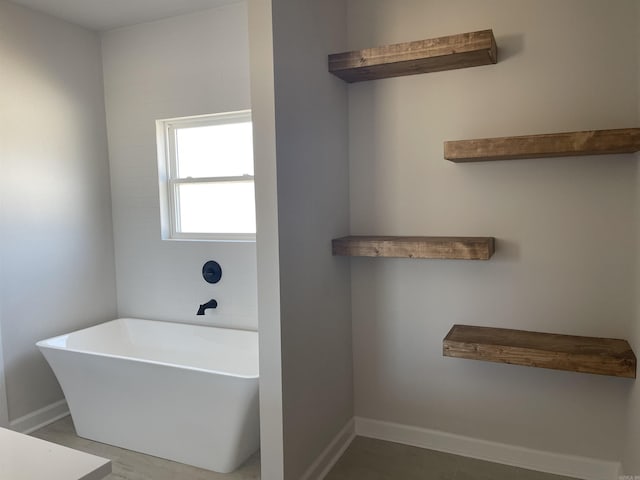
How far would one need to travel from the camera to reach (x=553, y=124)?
231 centimetres

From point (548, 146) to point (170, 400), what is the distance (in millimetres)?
2167

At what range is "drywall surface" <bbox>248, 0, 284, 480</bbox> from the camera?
78.6 inches

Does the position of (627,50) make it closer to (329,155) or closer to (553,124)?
(553,124)

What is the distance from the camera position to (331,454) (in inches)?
101

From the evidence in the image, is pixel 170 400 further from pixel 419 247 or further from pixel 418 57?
pixel 418 57

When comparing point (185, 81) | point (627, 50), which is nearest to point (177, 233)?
point (185, 81)

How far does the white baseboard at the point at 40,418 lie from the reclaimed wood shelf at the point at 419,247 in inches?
85.4

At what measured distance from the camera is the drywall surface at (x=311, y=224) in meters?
2.09

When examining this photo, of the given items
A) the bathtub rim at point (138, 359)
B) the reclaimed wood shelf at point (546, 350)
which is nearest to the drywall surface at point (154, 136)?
the bathtub rim at point (138, 359)

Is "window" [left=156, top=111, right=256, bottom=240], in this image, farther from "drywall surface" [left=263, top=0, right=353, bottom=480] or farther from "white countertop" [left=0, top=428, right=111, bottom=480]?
"white countertop" [left=0, top=428, right=111, bottom=480]

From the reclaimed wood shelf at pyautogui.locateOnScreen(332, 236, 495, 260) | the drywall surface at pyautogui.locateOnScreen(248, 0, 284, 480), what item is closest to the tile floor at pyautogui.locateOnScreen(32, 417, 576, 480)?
the drywall surface at pyautogui.locateOnScreen(248, 0, 284, 480)

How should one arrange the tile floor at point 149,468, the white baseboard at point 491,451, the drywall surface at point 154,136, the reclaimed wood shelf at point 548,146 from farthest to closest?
Result: the drywall surface at point 154,136 < the tile floor at point 149,468 < the white baseboard at point 491,451 < the reclaimed wood shelf at point 548,146

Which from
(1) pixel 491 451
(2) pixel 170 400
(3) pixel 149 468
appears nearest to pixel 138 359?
(2) pixel 170 400

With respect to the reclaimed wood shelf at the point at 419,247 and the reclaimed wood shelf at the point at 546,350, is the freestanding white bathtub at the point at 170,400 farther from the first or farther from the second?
the reclaimed wood shelf at the point at 546,350
